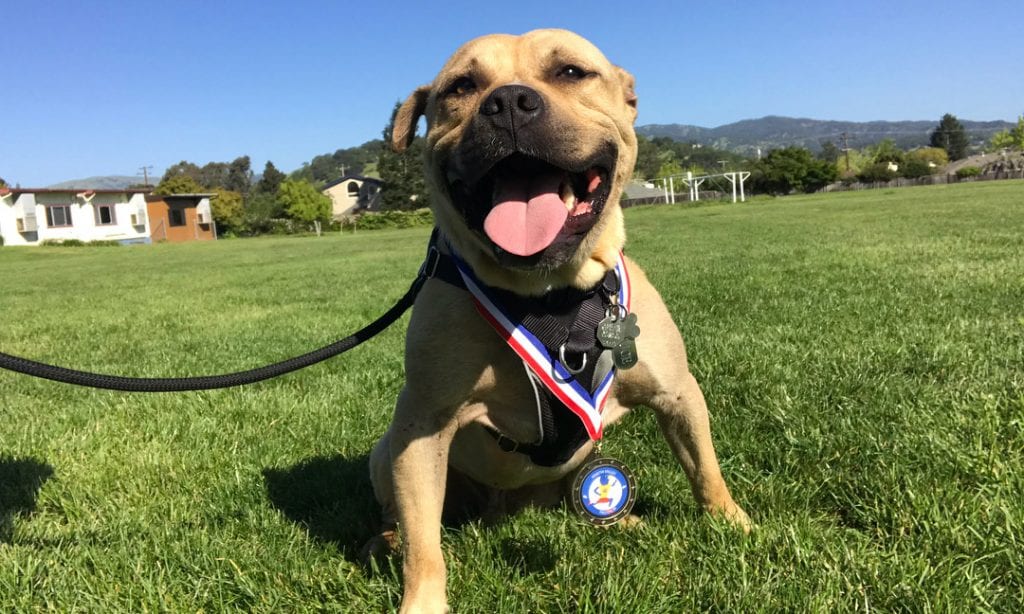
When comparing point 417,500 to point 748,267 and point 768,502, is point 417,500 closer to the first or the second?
point 768,502

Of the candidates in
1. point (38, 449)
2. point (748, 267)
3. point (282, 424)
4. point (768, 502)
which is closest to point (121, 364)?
point (38, 449)

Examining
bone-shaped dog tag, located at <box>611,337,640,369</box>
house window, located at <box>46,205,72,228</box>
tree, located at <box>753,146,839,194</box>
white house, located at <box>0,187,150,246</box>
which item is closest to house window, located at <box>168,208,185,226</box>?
white house, located at <box>0,187,150,246</box>

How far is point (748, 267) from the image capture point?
9.84 m

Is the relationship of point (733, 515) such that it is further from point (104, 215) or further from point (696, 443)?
point (104, 215)

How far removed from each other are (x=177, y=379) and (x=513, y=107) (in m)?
1.51

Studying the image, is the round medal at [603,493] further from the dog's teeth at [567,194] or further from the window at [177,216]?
the window at [177,216]

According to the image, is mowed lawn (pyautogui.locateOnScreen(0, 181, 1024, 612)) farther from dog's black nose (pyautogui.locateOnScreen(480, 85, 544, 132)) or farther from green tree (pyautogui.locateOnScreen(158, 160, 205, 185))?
green tree (pyautogui.locateOnScreen(158, 160, 205, 185))

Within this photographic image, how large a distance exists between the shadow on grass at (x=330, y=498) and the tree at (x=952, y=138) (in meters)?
150

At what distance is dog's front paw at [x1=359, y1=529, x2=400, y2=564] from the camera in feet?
8.89

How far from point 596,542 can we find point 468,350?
36.8 inches

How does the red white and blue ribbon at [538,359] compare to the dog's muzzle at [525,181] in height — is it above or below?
below

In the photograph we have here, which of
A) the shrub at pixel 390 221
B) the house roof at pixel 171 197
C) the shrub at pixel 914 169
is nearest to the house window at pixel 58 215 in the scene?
the house roof at pixel 171 197

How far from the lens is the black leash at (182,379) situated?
→ 217cm

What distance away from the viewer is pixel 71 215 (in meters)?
55.5
